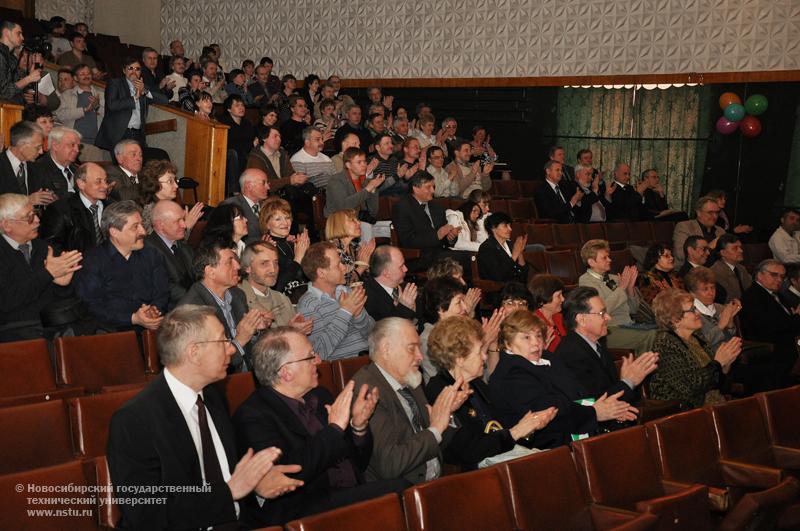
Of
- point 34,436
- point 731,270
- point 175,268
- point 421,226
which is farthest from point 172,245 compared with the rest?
point 731,270

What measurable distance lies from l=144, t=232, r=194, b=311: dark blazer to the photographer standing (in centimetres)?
235

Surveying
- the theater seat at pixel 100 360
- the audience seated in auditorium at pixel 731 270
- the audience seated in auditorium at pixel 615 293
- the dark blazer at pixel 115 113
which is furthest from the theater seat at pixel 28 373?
the audience seated in auditorium at pixel 731 270

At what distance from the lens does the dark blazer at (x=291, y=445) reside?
8.09 ft

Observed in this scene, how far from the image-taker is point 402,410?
3004mm

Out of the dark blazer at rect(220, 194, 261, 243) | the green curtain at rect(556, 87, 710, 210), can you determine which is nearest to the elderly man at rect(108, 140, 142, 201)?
the dark blazer at rect(220, 194, 261, 243)

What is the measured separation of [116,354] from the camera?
140 inches

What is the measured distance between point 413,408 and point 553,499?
58 cm

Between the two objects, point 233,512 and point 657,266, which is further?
point 657,266

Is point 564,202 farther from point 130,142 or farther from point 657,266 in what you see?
point 130,142

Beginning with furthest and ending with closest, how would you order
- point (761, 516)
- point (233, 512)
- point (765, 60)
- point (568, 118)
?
point (568, 118), point (765, 60), point (761, 516), point (233, 512)

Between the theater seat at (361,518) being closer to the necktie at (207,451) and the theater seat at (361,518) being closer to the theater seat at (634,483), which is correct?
the necktie at (207,451)

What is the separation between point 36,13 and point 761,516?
11381 mm

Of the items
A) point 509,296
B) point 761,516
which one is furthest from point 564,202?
point 761,516

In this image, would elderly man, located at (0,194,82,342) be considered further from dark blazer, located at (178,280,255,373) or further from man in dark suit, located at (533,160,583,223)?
man in dark suit, located at (533,160,583,223)
